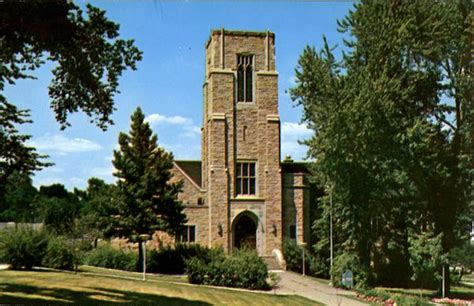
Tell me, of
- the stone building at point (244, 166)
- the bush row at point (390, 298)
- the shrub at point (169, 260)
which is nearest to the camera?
the bush row at point (390, 298)

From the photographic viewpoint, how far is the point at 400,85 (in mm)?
29031

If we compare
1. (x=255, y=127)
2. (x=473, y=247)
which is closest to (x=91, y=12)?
(x=473, y=247)

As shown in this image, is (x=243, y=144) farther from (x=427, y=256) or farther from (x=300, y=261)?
(x=427, y=256)

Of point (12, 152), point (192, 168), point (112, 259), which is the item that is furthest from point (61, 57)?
point (192, 168)

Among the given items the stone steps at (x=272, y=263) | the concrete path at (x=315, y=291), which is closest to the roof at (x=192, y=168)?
the stone steps at (x=272, y=263)

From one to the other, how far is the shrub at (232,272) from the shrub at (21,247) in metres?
6.72

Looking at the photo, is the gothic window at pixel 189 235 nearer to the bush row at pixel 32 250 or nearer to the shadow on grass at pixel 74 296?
the bush row at pixel 32 250

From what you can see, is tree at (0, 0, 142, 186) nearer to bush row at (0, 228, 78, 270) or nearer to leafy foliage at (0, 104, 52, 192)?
leafy foliage at (0, 104, 52, 192)

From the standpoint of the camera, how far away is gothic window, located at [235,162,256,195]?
4256cm

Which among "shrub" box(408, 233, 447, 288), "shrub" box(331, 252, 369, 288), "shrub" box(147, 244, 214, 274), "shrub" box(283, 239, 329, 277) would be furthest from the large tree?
"shrub" box(147, 244, 214, 274)

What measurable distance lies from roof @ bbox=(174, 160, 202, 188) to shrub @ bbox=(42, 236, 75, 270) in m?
21.5

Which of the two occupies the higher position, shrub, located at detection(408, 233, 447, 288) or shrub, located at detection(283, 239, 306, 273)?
shrub, located at detection(408, 233, 447, 288)

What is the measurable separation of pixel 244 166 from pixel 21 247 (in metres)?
20.3

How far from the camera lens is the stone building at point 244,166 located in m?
42.0
